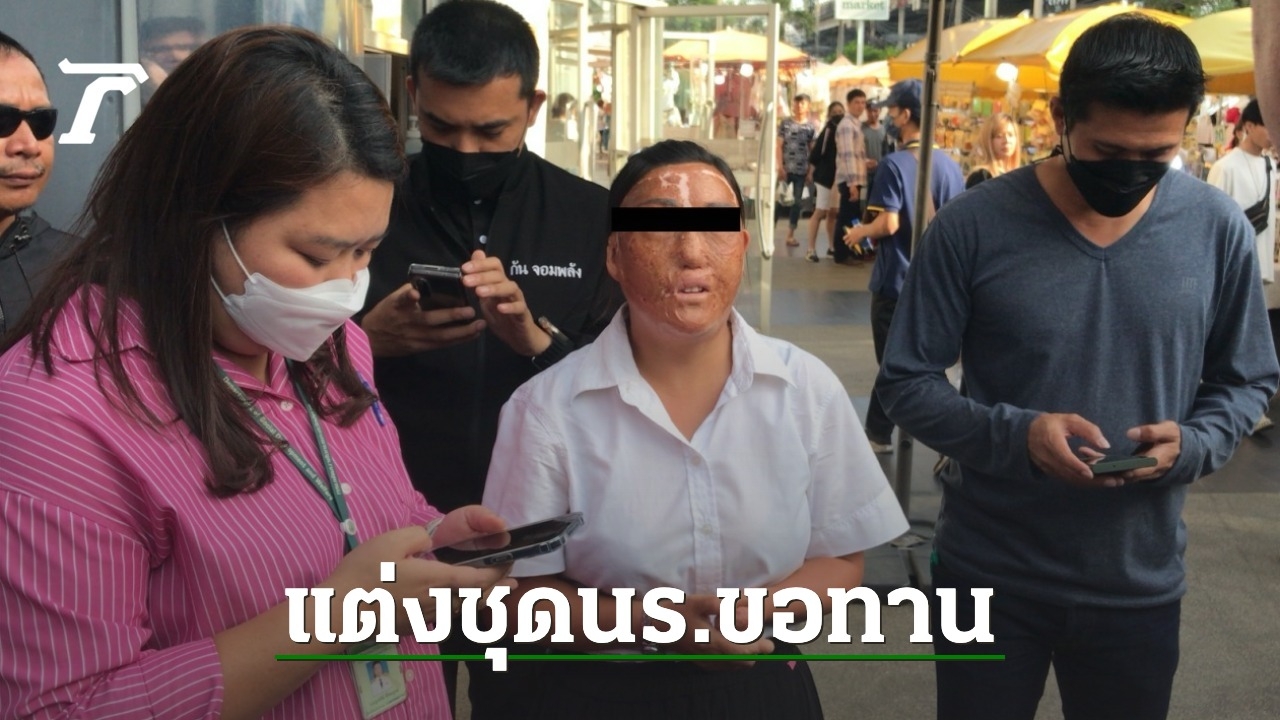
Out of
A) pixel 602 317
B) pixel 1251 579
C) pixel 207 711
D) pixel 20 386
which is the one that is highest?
pixel 20 386

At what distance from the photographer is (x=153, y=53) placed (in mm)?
3430

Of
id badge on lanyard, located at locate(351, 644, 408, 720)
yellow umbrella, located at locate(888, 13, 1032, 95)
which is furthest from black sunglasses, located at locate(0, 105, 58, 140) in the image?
yellow umbrella, located at locate(888, 13, 1032, 95)

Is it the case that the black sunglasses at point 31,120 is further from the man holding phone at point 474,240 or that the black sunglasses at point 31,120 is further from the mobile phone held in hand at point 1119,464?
the mobile phone held in hand at point 1119,464

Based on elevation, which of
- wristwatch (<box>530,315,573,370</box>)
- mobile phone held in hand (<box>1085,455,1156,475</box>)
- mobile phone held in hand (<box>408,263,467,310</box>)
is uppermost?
mobile phone held in hand (<box>408,263,467,310</box>)

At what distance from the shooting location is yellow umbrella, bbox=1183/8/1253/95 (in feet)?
38.4

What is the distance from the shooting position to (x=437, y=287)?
8.24 ft

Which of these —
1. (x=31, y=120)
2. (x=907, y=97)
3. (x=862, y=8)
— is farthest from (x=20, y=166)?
(x=862, y=8)

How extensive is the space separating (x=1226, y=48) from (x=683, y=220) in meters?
11.5

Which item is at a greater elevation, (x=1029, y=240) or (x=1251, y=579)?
(x=1029, y=240)

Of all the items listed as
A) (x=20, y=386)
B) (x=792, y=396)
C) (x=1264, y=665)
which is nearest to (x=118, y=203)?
(x=20, y=386)

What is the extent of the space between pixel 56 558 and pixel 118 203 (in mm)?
459

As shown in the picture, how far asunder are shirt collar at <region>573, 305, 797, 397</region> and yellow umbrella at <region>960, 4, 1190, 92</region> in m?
10.1

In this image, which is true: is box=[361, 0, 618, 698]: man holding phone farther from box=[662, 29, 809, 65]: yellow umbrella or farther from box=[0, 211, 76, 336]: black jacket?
box=[662, 29, 809, 65]: yellow umbrella

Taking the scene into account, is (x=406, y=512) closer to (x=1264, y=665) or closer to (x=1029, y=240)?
(x=1029, y=240)
